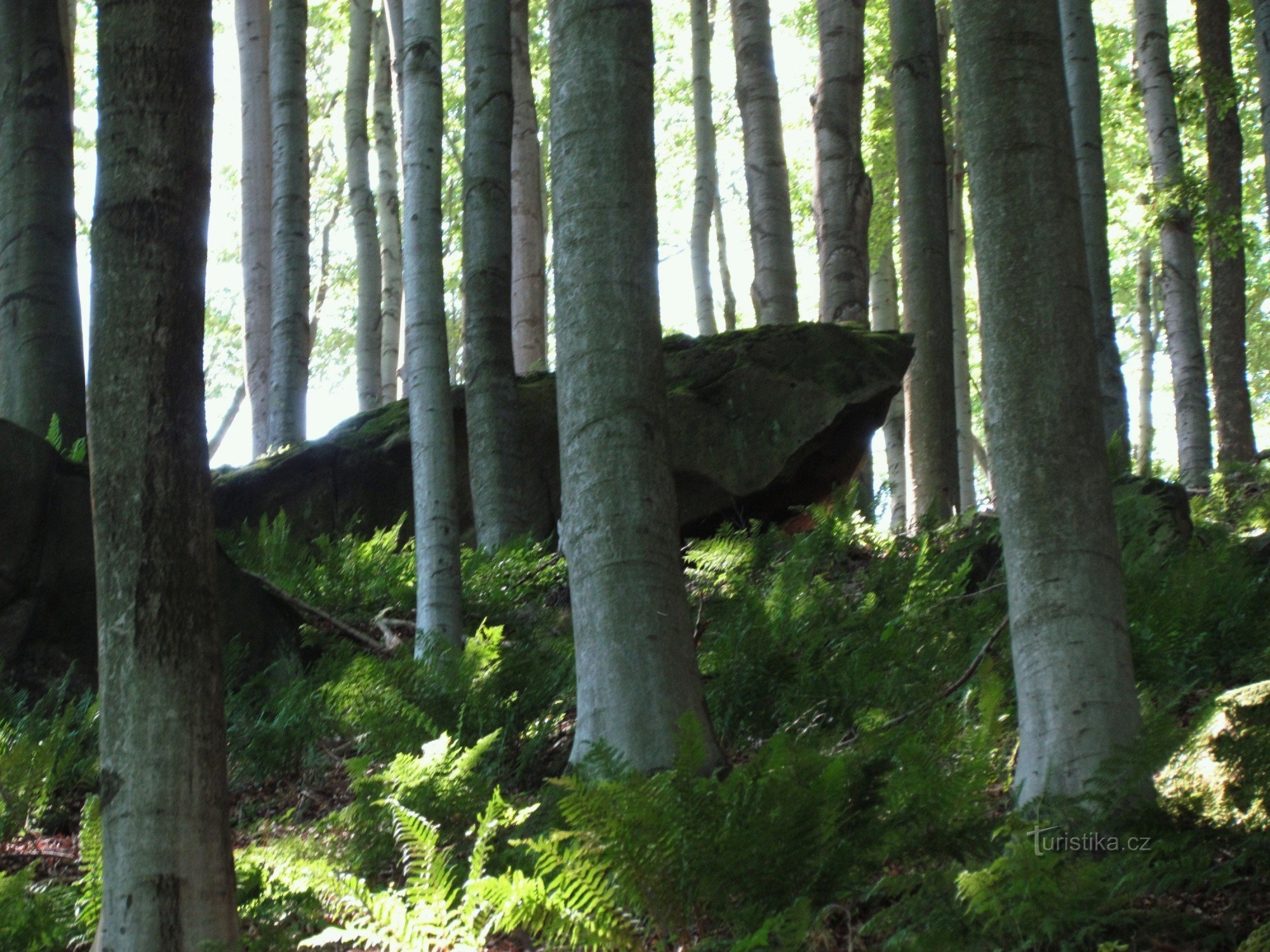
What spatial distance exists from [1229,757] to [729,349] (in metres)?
5.85

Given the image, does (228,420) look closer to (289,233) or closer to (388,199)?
(388,199)

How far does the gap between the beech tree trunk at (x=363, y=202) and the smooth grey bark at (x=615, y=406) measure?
11.8 m

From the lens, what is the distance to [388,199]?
19.2 m

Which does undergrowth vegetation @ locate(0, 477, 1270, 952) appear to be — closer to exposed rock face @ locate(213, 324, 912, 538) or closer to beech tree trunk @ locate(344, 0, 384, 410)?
exposed rock face @ locate(213, 324, 912, 538)

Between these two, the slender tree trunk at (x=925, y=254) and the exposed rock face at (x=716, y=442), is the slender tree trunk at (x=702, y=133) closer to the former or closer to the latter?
the slender tree trunk at (x=925, y=254)

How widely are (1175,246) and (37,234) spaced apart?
11192 millimetres

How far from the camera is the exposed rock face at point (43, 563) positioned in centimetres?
632

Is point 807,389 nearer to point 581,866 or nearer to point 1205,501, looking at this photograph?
point 1205,501

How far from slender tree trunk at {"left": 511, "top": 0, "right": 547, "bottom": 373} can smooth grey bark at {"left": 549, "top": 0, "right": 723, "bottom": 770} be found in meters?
Answer: 9.05

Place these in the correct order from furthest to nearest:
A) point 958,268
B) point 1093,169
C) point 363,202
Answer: point 958,268 < point 363,202 < point 1093,169

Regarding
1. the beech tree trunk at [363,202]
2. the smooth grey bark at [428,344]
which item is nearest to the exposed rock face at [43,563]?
the smooth grey bark at [428,344]

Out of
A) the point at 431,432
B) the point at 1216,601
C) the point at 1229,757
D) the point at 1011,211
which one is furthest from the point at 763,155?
the point at 1229,757

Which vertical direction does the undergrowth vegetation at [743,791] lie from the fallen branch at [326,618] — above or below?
below

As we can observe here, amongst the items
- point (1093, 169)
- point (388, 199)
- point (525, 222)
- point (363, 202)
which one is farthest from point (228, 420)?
point (1093, 169)
